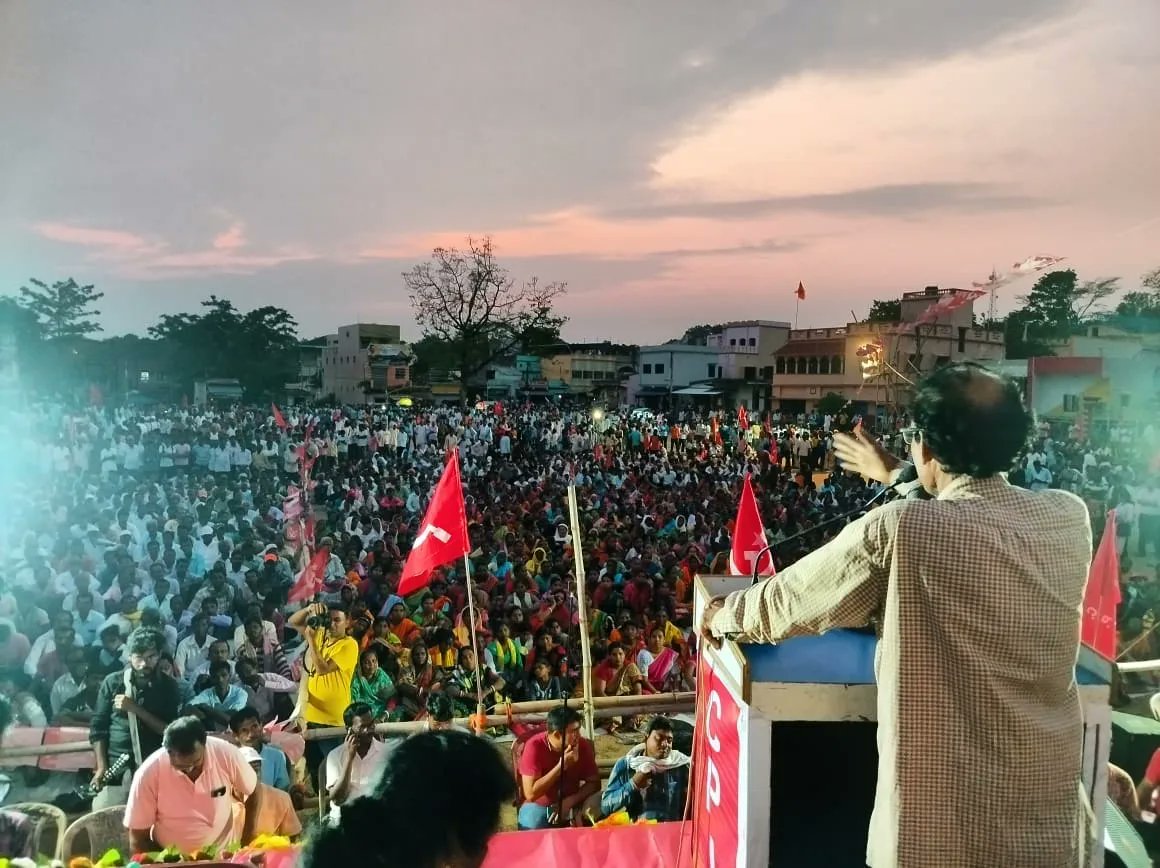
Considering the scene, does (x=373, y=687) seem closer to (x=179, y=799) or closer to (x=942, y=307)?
(x=179, y=799)

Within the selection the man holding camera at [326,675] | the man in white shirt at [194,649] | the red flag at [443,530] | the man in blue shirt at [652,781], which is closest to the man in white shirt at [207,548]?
the man in white shirt at [194,649]

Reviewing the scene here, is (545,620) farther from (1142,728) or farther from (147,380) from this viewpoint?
(147,380)

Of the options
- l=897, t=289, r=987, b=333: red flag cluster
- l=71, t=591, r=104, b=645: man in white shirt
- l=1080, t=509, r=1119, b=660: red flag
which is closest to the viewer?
l=1080, t=509, r=1119, b=660: red flag

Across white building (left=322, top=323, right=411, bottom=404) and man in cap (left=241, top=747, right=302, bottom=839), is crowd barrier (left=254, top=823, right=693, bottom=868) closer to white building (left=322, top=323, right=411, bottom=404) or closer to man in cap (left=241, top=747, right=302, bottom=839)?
man in cap (left=241, top=747, right=302, bottom=839)

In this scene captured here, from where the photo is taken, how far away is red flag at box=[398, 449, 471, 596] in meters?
5.70

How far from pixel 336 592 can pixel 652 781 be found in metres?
4.47

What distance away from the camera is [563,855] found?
2828 millimetres

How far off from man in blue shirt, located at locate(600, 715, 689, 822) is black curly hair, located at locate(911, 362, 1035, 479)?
2.95 meters

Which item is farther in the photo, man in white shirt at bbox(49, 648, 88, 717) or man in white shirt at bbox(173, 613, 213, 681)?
man in white shirt at bbox(173, 613, 213, 681)

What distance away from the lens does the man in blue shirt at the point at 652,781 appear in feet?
12.8

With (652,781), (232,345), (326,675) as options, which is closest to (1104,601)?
(652,781)

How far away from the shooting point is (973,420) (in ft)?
4.31

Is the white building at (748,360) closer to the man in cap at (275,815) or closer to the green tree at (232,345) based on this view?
the green tree at (232,345)

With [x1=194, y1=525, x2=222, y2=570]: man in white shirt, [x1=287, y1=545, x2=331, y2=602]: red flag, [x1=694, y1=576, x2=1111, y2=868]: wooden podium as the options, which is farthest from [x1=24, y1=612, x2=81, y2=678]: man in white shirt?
[x1=694, y1=576, x2=1111, y2=868]: wooden podium
